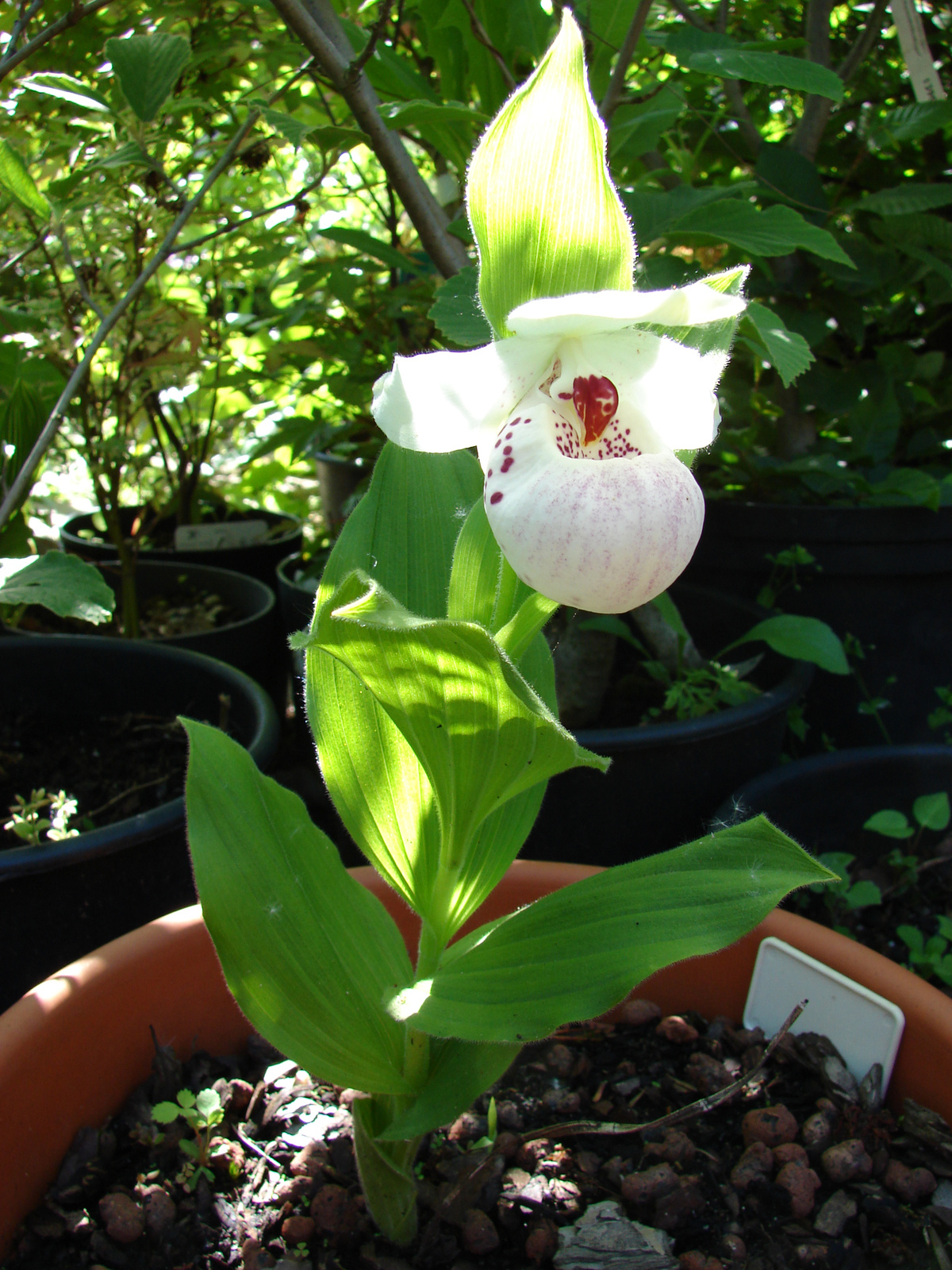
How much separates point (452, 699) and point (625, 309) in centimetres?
21

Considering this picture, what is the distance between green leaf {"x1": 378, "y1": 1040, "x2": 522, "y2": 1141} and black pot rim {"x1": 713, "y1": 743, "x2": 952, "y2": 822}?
51 centimetres

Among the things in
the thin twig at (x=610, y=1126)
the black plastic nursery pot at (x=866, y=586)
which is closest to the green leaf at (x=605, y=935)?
the thin twig at (x=610, y=1126)

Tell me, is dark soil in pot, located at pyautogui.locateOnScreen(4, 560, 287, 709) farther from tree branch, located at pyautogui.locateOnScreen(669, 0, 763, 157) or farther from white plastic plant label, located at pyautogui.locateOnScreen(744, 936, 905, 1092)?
tree branch, located at pyautogui.locateOnScreen(669, 0, 763, 157)

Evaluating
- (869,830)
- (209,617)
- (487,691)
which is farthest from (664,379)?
(209,617)

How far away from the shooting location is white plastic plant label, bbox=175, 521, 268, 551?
5.58 feet

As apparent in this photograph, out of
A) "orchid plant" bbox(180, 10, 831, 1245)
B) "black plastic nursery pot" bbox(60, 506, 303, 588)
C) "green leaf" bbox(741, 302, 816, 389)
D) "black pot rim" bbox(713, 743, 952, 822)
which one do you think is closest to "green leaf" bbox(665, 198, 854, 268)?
"green leaf" bbox(741, 302, 816, 389)

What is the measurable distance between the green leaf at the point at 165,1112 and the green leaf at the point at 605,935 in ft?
0.95

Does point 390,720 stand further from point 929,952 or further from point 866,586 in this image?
point 866,586

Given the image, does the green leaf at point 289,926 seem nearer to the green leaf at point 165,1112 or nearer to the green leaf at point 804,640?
the green leaf at point 165,1112

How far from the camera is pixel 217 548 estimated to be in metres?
1.74

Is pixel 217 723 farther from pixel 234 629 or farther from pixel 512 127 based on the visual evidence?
pixel 512 127

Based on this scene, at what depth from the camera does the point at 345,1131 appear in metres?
0.74

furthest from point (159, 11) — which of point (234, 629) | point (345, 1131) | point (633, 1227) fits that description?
point (633, 1227)

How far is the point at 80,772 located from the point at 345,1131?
1.98 feet
